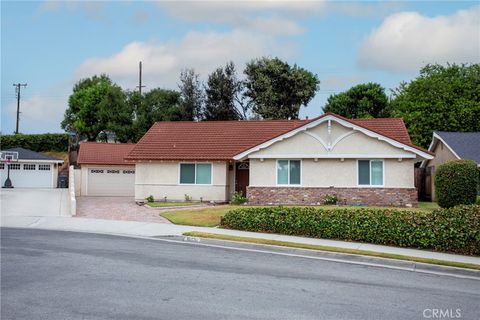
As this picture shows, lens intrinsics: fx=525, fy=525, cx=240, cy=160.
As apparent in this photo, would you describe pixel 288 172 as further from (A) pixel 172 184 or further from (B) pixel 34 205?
(B) pixel 34 205

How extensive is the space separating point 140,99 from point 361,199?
1352 inches

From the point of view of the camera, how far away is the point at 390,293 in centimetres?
996

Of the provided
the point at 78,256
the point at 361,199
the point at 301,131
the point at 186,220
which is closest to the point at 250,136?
the point at 301,131

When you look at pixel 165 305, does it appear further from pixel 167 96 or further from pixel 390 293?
pixel 167 96

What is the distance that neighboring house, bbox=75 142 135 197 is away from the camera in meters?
38.5

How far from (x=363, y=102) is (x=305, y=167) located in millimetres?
22793

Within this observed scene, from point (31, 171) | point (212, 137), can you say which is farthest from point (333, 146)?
point (31, 171)

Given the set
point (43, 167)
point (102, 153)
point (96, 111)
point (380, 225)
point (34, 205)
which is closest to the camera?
point (380, 225)

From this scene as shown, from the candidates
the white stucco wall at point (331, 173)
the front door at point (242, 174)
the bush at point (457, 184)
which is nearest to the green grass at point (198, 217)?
the bush at point (457, 184)

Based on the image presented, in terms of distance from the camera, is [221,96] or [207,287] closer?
[207,287]

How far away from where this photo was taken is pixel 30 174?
144 ft

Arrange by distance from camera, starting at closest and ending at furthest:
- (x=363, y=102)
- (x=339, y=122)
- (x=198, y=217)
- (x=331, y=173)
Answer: (x=198, y=217)
(x=339, y=122)
(x=331, y=173)
(x=363, y=102)

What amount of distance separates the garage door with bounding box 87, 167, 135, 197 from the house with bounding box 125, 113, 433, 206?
874 cm

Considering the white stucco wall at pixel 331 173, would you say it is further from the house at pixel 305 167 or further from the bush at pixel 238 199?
the bush at pixel 238 199
